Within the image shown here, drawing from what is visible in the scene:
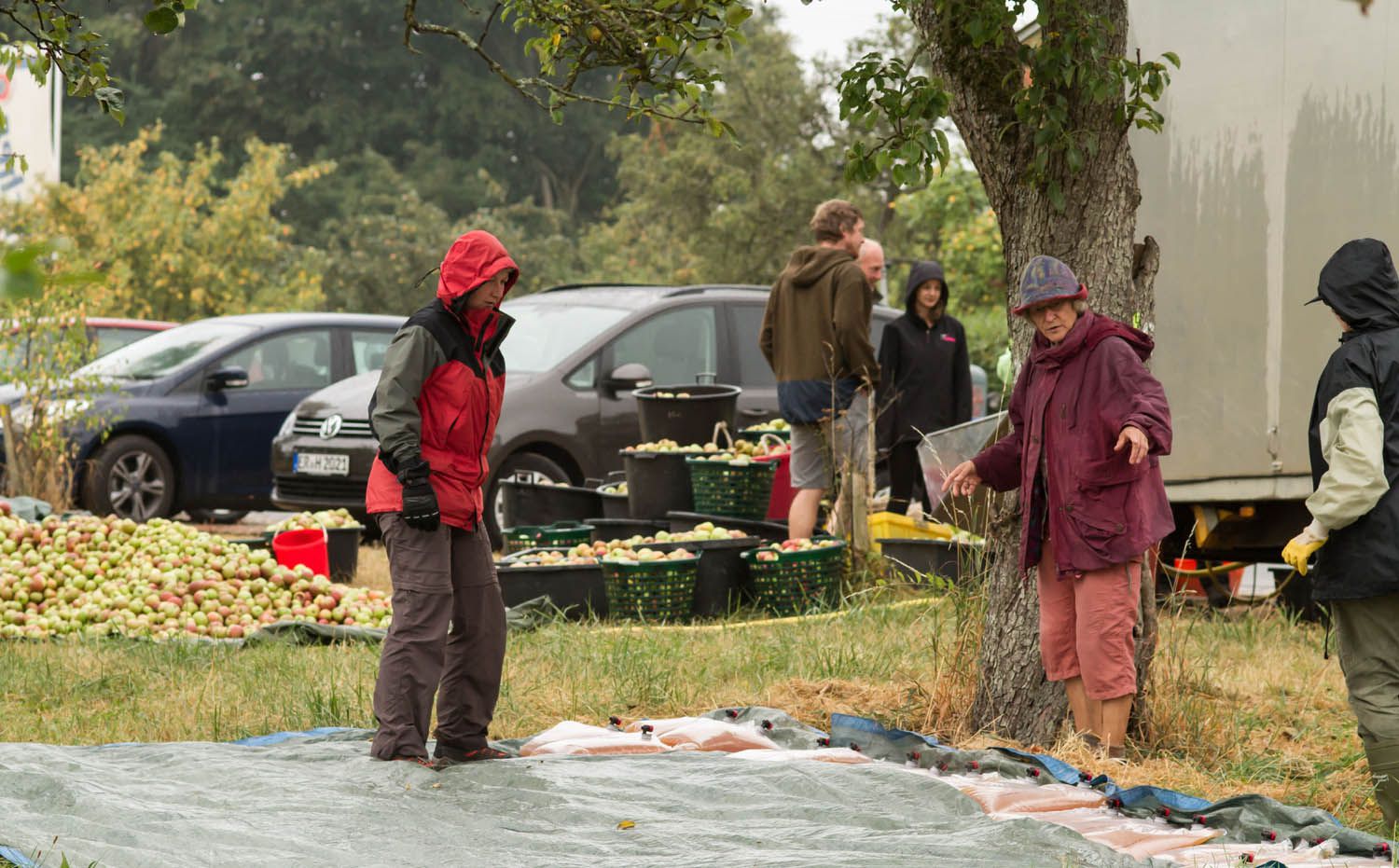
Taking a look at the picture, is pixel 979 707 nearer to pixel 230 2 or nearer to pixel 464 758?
pixel 464 758

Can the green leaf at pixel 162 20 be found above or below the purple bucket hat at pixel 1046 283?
above

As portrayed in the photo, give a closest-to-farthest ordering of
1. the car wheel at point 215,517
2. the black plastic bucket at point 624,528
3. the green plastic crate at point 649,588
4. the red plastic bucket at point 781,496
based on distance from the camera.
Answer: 1. the green plastic crate at point 649,588
2. the black plastic bucket at point 624,528
3. the red plastic bucket at point 781,496
4. the car wheel at point 215,517

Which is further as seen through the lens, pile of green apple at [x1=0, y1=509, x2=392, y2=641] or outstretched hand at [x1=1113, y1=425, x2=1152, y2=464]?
pile of green apple at [x1=0, y1=509, x2=392, y2=641]

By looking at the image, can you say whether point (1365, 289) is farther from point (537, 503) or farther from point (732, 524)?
point (537, 503)

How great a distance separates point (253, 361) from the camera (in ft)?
43.9

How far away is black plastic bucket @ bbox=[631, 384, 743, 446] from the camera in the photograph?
10.3 metres

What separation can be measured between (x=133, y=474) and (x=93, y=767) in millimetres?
7899

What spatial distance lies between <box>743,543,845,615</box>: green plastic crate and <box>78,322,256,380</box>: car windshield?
6242 millimetres

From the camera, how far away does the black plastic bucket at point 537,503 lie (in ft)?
34.1

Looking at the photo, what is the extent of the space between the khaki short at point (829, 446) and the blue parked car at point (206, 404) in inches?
169

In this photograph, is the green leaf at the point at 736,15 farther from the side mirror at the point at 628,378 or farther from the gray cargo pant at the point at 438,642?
the side mirror at the point at 628,378

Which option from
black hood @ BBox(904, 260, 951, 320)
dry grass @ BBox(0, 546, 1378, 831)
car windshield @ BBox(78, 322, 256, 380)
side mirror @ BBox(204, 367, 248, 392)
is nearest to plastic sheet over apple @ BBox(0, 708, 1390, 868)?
dry grass @ BBox(0, 546, 1378, 831)

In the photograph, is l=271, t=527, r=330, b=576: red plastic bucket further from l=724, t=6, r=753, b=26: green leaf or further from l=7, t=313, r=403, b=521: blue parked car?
l=724, t=6, r=753, b=26: green leaf

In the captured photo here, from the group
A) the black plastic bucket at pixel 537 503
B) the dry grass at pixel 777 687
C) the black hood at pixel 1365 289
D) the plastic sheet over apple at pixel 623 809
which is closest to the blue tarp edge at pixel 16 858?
the plastic sheet over apple at pixel 623 809
